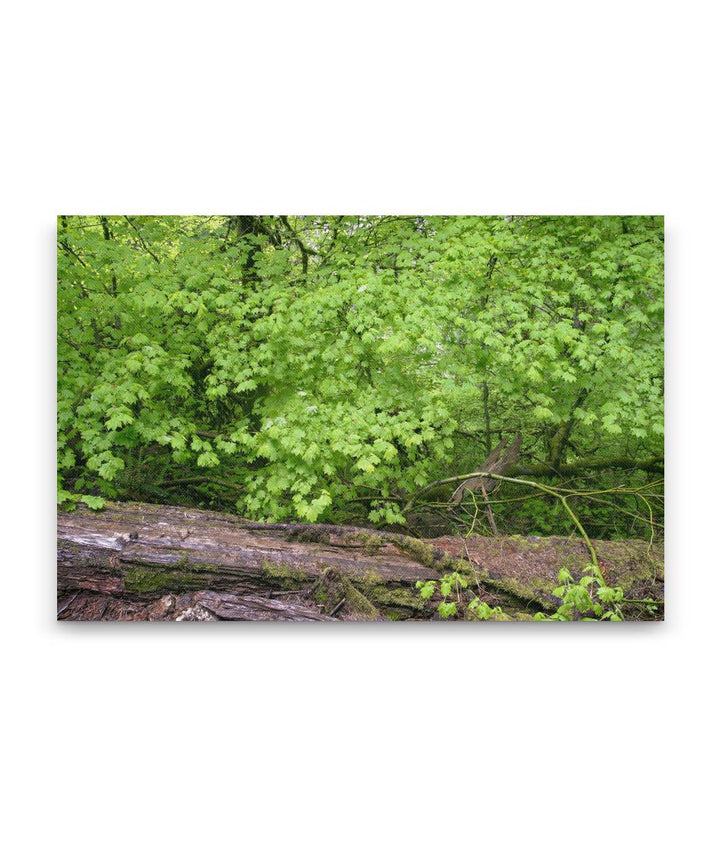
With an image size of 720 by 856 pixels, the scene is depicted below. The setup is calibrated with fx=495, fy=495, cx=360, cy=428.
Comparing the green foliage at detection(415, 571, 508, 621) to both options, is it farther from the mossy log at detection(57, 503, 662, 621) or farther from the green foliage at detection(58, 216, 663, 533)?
the green foliage at detection(58, 216, 663, 533)

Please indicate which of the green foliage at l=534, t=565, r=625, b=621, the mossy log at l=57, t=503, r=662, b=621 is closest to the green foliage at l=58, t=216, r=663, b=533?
the mossy log at l=57, t=503, r=662, b=621

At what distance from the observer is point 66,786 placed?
7.59 ft

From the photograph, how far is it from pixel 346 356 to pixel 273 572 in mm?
1168

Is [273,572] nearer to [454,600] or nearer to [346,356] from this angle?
[454,600]

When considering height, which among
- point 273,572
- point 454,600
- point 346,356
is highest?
point 346,356

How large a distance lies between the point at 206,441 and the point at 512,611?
1804 millimetres

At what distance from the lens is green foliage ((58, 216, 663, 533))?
2.53 metres

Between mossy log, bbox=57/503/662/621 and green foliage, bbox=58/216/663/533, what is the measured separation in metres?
0.17

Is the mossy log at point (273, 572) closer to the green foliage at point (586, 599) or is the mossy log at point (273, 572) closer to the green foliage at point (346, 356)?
the green foliage at point (586, 599)

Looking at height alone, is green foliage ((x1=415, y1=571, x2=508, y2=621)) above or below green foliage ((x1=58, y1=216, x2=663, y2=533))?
below

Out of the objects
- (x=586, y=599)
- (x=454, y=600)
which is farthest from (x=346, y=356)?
(x=586, y=599)

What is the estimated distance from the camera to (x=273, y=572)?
8.12 feet

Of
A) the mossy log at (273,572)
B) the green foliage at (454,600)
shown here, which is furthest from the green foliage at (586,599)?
the green foliage at (454,600)
